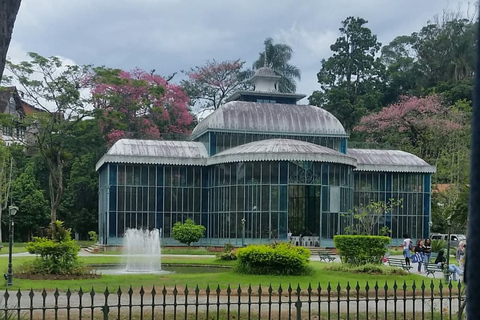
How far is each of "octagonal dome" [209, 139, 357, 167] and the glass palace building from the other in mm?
54

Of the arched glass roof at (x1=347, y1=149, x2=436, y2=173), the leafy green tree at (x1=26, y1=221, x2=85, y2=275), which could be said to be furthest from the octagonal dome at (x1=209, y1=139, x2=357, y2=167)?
the leafy green tree at (x1=26, y1=221, x2=85, y2=275)

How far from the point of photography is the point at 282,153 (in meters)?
34.0

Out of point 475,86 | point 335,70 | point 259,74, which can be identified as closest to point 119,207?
point 259,74

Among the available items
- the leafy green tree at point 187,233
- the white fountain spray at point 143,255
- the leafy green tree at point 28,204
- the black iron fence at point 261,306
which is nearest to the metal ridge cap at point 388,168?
the leafy green tree at point 187,233

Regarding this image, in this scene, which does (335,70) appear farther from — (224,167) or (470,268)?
(470,268)

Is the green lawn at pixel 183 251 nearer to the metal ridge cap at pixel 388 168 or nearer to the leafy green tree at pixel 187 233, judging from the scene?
the leafy green tree at pixel 187 233

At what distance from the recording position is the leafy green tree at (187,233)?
34.7m

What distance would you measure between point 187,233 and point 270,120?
9775 mm

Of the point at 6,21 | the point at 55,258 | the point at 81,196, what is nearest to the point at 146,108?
the point at 81,196

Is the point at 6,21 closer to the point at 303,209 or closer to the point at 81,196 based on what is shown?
the point at 303,209

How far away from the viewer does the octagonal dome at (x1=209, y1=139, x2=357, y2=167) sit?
3409 centimetres

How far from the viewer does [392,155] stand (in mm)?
41969

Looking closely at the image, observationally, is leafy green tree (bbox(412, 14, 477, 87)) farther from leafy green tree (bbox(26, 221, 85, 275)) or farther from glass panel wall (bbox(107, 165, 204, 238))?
leafy green tree (bbox(26, 221, 85, 275))

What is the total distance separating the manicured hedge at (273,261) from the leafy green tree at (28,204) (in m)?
31.5
